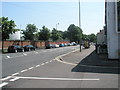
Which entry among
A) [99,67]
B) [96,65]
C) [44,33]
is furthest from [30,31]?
[99,67]

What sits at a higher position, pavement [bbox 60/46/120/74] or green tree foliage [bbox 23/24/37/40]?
green tree foliage [bbox 23/24/37/40]

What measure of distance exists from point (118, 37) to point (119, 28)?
0.76m

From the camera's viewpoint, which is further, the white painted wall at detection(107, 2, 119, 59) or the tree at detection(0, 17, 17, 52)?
the tree at detection(0, 17, 17, 52)

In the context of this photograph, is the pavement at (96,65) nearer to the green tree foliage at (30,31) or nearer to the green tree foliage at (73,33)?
the green tree foliage at (30,31)

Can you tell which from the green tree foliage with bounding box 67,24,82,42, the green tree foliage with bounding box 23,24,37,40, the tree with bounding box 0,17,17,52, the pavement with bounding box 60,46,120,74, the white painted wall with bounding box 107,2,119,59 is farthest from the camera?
the green tree foliage with bounding box 67,24,82,42

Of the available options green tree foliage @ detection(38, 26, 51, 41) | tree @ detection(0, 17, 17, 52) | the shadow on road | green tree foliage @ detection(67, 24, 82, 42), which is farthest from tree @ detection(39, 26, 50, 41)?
green tree foliage @ detection(67, 24, 82, 42)

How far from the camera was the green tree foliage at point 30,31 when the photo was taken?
63816 millimetres

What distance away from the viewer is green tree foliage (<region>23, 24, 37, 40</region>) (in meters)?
63.8

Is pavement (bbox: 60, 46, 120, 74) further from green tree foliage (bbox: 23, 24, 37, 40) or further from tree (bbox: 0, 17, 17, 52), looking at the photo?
green tree foliage (bbox: 23, 24, 37, 40)

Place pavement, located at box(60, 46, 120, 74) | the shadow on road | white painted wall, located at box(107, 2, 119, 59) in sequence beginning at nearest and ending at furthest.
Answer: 1. the shadow on road
2. pavement, located at box(60, 46, 120, 74)
3. white painted wall, located at box(107, 2, 119, 59)

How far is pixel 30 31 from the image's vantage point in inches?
2510

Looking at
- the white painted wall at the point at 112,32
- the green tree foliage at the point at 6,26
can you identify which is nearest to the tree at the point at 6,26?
the green tree foliage at the point at 6,26

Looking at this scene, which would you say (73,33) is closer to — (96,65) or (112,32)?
(112,32)

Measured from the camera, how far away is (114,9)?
58.0 ft
